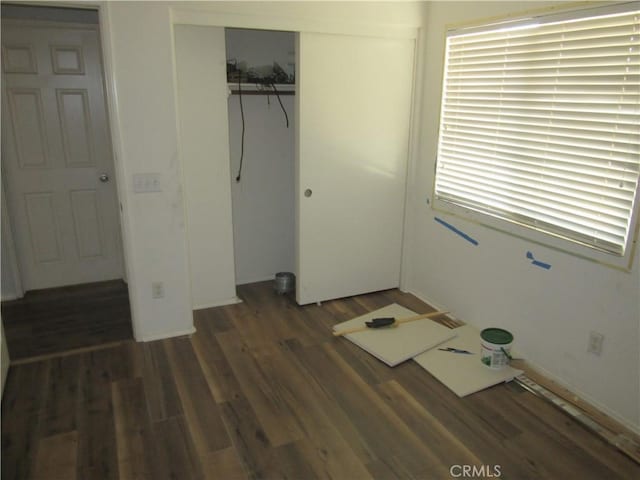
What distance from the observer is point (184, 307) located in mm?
3174

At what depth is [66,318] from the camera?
11.4ft

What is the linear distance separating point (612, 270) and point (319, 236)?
190 cm

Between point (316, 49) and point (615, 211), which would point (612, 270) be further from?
point (316, 49)

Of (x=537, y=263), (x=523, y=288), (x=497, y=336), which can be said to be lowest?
(x=497, y=336)

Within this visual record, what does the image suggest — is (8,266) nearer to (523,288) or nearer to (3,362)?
(3,362)

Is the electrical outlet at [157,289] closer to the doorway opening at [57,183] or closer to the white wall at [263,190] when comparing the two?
the doorway opening at [57,183]

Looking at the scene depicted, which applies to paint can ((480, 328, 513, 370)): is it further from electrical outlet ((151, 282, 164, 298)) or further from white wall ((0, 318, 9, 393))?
white wall ((0, 318, 9, 393))

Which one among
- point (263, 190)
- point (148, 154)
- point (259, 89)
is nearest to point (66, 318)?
point (148, 154)

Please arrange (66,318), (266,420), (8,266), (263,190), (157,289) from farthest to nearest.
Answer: (263,190) < (8,266) < (66,318) < (157,289) < (266,420)

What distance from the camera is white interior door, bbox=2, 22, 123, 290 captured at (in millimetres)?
3584

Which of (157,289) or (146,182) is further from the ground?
(146,182)

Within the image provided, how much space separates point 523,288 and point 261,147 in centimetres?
220

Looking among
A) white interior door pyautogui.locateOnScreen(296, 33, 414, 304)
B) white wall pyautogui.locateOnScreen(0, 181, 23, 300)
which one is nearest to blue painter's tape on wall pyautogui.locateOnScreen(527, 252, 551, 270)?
white interior door pyautogui.locateOnScreen(296, 33, 414, 304)

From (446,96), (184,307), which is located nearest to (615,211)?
(446,96)
